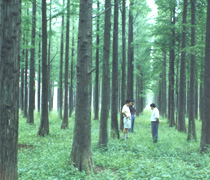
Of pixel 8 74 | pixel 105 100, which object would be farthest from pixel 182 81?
pixel 8 74

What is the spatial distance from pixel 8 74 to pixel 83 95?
279cm

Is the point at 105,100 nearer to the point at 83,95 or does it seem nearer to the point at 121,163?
the point at 121,163

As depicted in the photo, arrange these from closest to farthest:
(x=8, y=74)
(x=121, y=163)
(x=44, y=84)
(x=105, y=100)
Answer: (x=8, y=74) → (x=121, y=163) → (x=105, y=100) → (x=44, y=84)

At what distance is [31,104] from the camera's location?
1752 cm

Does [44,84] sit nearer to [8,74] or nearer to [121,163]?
[121,163]

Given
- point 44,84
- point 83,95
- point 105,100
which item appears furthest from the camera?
point 44,84

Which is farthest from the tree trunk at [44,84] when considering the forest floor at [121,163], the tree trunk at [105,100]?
the tree trunk at [105,100]

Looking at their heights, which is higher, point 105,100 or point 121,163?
point 105,100

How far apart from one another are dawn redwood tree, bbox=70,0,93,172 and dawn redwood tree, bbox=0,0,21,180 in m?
2.55

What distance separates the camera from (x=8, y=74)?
14.3 ft

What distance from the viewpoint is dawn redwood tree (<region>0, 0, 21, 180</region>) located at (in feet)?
14.2

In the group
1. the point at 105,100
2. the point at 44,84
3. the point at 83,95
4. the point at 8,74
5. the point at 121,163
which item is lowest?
the point at 121,163

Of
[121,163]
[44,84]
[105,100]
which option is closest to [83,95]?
[121,163]

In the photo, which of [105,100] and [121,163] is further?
[105,100]
